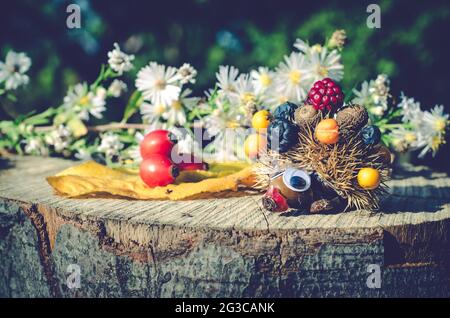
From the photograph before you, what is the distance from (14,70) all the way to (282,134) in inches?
68.7

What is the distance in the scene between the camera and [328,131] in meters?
1.84

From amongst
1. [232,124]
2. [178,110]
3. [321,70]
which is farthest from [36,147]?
[321,70]

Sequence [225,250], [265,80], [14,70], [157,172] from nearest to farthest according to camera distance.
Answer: [225,250]
[157,172]
[265,80]
[14,70]

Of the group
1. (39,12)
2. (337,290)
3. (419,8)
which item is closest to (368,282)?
(337,290)

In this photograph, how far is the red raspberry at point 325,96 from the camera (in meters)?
1.90

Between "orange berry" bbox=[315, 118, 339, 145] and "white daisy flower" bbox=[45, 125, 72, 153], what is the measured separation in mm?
1524

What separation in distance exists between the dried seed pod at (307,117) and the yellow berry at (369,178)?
204mm

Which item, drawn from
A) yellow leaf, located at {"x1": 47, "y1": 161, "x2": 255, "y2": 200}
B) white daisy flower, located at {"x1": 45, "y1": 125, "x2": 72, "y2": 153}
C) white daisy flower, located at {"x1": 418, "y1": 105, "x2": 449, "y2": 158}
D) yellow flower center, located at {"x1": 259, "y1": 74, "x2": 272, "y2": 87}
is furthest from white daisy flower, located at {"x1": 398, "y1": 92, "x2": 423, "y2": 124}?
white daisy flower, located at {"x1": 45, "y1": 125, "x2": 72, "y2": 153}

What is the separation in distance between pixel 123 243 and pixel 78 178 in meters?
0.51

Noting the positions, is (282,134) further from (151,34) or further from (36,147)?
(151,34)

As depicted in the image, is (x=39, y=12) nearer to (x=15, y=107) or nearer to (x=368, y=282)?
Answer: (x=15, y=107)

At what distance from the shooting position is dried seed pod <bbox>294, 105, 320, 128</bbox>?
1892 millimetres

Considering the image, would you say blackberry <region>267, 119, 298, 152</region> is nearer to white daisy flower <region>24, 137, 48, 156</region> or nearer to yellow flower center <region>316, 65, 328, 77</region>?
yellow flower center <region>316, 65, 328, 77</region>

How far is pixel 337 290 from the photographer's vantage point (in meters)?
1.81
